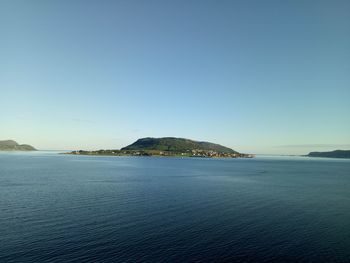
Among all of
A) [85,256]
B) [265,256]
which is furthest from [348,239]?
[85,256]

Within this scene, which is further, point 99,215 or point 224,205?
point 224,205

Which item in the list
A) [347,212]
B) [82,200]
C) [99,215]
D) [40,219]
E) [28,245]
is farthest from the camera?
[82,200]

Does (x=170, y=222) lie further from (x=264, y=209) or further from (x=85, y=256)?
(x=264, y=209)

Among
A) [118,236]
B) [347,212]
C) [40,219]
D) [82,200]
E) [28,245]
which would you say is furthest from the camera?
[82,200]

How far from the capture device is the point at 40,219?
4706 cm

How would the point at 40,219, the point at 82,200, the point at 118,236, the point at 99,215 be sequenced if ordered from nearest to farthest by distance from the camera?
the point at 118,236 < the point at 40,219 < the point at 99,215 < the point at 82,200

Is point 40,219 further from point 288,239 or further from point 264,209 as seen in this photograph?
point 264,209

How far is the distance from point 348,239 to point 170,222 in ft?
100

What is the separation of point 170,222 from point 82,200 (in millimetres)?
28748

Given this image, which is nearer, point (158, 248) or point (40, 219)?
point (158, 248)

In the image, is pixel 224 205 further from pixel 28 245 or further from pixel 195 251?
pixel 28 245

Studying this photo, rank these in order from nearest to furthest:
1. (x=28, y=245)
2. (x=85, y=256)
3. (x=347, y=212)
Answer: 1. (x=85, y=256)
2. (x=28, y=245)
3. (x=347, y=212)

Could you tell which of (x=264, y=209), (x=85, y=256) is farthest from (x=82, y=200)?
(x=264, y=209)

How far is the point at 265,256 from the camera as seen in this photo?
34.2 metres
